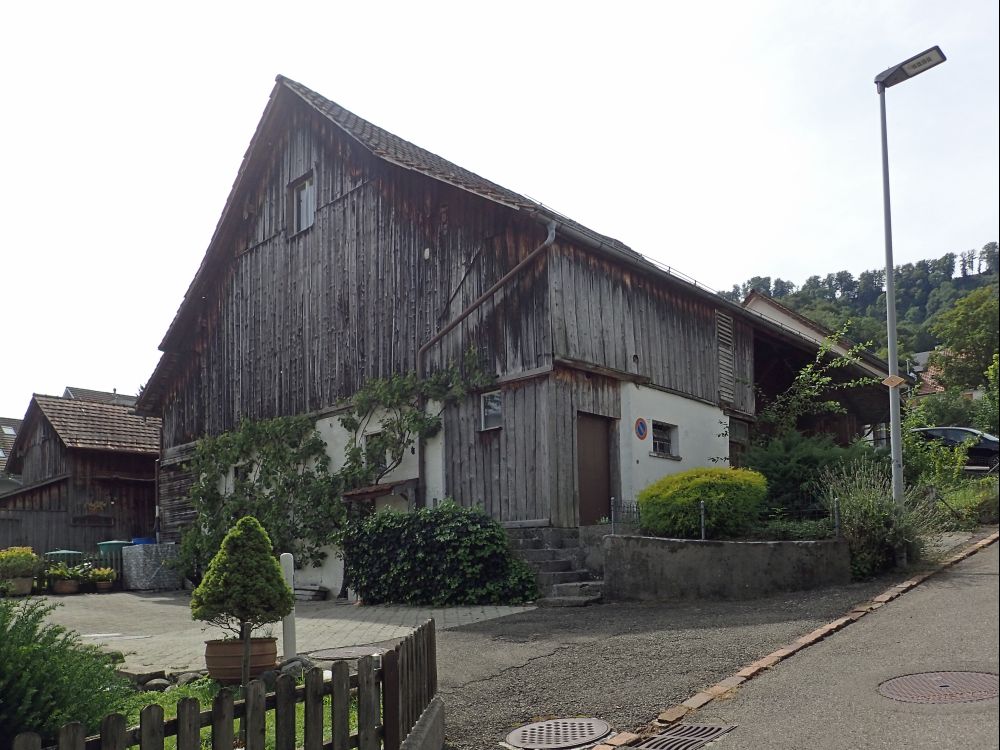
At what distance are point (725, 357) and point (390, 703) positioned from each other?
52.6ft

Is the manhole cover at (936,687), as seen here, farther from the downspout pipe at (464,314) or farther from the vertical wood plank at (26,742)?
the downspout pipe at (464,314)

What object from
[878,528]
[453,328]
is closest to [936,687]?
[878,528]

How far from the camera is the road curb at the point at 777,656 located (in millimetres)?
6230

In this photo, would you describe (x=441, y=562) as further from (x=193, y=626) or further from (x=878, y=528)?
(x=878, y=528)

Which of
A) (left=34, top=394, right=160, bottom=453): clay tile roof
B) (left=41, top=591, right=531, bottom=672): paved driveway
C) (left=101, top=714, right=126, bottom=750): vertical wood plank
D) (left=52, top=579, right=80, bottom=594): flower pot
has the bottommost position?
(left=52, top=579, right=80, bottom=594): flower pot

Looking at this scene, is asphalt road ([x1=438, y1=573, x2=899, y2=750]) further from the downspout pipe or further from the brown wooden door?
the downspout pipe

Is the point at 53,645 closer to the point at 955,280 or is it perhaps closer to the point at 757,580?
the point at 955,280

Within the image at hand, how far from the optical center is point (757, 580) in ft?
38.1

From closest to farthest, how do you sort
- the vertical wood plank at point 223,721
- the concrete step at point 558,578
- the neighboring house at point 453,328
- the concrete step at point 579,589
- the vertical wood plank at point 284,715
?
the vertical wood plank at point 223,721 < the vertical wood plank at point 284,715 < the concrete step at point 579,589 < the concrete step at point 558,578 < the neighboring house at point 453,328

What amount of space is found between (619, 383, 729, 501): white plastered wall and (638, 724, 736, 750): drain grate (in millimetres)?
10103

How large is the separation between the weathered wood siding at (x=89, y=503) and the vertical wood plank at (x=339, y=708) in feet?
80.8

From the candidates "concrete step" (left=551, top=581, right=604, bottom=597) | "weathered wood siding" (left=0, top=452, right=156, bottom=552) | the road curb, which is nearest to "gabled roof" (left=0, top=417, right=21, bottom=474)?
"weathered wood siding" (left=0, top=452, right=156, bottom=552)

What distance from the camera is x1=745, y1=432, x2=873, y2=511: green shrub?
14797 mm

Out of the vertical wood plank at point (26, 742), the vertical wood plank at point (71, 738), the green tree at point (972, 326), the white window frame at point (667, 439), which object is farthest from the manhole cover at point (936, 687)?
the white window frame at point (667, 439)
